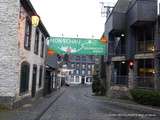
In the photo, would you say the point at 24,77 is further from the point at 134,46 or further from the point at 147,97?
the point at 134,46

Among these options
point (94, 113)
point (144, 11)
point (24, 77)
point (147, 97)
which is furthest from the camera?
point (144, 11)

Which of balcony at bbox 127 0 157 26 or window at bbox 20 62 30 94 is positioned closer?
window at bbox 20 62 30 94

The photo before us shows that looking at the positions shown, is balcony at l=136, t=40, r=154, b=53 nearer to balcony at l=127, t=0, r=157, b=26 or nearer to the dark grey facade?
the dark grey facade

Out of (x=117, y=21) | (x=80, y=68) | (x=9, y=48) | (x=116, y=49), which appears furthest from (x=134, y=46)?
(x=80, y=68)

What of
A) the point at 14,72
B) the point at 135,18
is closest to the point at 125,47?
the point at 135,18

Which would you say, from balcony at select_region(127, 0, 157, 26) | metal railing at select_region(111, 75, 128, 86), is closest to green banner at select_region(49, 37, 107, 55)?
metal railing at select_region(111, 75, 128, 86)

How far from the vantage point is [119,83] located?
33.4 metres

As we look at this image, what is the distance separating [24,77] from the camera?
21141 millimetres

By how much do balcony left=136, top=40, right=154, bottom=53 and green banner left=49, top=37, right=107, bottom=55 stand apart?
378 cm

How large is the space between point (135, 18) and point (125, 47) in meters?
4.98

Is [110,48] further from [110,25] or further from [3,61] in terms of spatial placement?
[3,61]

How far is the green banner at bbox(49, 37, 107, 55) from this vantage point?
32.9 metres

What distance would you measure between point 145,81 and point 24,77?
12.1 m

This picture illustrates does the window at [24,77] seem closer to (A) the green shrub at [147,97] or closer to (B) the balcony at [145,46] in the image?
(A) the green shrub at [147,97]
